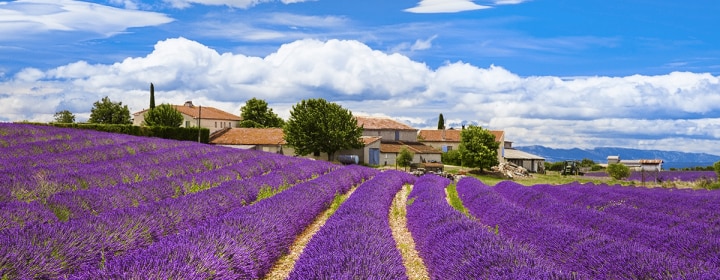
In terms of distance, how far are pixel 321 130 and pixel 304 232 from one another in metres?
33.2

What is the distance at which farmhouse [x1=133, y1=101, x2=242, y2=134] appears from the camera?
6216 centimetres

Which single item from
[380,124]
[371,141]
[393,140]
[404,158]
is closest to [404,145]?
[393,140]

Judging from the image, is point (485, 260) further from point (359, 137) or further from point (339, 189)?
point (359, 137)

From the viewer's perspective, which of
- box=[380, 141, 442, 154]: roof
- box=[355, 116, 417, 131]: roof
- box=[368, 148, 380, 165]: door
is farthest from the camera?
box=[355, 116, 417, 131]: roof

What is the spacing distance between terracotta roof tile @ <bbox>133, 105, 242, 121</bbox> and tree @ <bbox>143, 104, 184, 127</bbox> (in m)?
7.15

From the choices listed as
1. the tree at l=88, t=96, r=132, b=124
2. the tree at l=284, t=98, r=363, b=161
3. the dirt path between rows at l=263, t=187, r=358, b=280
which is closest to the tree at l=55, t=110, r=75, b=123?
the tree at l=88, t=96, r=132, b=124

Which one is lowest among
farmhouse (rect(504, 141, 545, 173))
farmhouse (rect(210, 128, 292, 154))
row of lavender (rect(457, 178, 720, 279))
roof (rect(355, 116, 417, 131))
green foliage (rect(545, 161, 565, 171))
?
green foliage (rect(545, 161, 565, 171))

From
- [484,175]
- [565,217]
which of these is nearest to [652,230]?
[565,217]

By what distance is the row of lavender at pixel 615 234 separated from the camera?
5758 mm

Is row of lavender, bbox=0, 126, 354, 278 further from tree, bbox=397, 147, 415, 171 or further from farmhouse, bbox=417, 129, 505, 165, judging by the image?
farmhouse, bbox=417, 129, 505, 165

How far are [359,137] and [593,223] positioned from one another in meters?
36.0

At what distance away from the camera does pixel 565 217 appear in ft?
35.0

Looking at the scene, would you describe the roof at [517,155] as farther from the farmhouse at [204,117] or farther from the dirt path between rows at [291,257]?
the dirt path between rows at [291,257]

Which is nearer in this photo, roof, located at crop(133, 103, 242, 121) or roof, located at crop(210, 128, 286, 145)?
roof, located at crop(210, 128, 286, 145)
